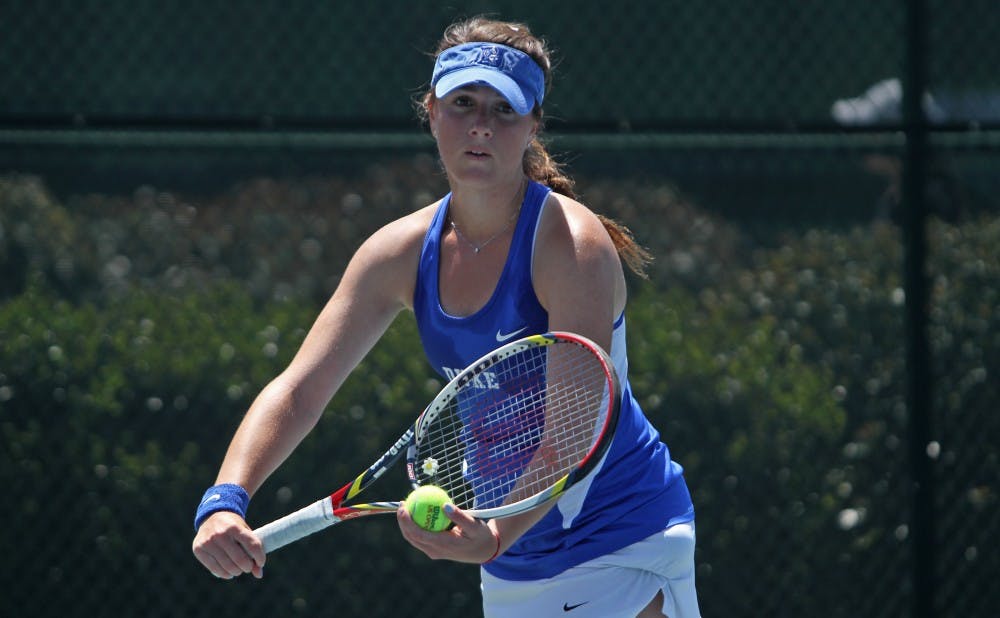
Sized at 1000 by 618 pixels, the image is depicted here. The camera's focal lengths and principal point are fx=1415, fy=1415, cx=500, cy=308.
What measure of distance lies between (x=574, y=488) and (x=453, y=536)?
499 mm

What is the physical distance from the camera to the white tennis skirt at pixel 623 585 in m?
2.76

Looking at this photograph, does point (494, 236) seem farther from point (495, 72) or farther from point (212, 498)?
point (212, 498)

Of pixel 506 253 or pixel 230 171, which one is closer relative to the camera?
pixel 506 253

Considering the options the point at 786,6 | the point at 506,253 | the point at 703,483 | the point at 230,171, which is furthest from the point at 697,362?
the point at 506,253

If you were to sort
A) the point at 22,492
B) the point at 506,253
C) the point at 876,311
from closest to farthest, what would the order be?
the point at 506,253 → the point at 22,492 → the point at 876,311

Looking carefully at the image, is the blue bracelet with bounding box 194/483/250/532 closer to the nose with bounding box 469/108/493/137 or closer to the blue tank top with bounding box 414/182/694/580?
the blue tank top with bounding box 414/182/694/580

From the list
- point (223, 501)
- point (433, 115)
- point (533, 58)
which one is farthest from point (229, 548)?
point (533, 58)

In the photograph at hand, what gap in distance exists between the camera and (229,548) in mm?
2400

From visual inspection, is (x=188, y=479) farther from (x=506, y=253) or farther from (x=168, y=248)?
(x=506, y=253)

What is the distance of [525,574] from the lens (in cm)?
283

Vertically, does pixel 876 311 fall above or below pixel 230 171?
below

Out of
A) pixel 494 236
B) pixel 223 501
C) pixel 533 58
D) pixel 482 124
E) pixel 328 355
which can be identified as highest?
pixel 533 58

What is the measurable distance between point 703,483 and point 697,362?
38cm

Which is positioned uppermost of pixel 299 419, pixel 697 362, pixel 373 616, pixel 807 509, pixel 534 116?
pixel 534 116
